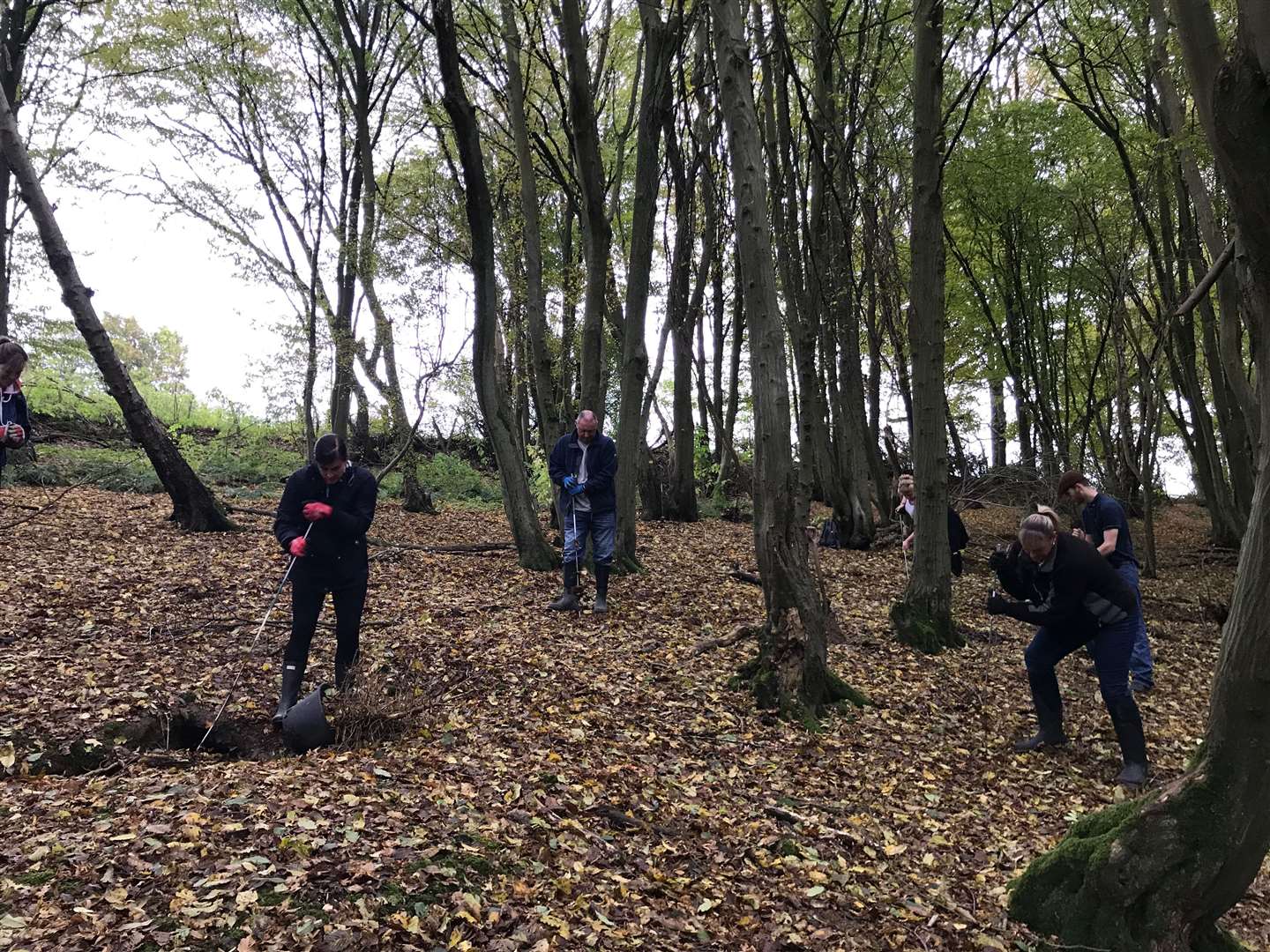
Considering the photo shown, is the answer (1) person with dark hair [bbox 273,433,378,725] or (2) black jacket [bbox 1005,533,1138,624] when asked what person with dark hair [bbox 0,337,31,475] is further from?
(2) black jacket [bbox 1005,533,1138,624]

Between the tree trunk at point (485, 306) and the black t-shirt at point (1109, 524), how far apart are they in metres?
5.60

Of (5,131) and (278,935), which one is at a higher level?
(5,131)

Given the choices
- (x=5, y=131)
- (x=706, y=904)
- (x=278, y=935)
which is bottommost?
(x=706, y=904)

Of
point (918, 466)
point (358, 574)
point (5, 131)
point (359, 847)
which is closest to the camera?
point (359, 847)

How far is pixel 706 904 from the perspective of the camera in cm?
327

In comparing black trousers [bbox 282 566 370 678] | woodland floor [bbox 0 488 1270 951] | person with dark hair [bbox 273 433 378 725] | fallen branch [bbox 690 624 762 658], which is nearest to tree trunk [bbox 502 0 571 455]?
woodland floor [bbox 0 488 1270 951]

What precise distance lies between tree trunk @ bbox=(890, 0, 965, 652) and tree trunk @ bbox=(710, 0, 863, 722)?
204 cm

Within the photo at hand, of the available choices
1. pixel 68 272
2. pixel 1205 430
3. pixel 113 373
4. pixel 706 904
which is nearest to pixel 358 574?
pixel 706 904

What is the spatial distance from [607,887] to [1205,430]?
14.1 meters

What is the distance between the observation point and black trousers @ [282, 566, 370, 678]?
480cm

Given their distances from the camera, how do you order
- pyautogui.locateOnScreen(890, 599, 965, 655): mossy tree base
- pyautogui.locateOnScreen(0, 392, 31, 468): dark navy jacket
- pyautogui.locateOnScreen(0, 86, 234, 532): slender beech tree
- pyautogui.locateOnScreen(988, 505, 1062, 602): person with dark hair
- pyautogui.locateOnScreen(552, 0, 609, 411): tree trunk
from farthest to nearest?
pyautogui.locateOnScreen(0, 86, 234, 532): slender beech tree < pyautogui.locateOnScreen(552, 0, 609, 411): tree trunk < pyautogui.locateOnScreen(890, 599, 965, 655): mossy tree base < pyautogui.locateOnScreen(0, 392, 31, 468): dark navy jacket < pyautogui.locateOnScreen(988, 505, 1062, 602): person with dark hair

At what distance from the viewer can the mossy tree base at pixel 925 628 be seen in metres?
6.90

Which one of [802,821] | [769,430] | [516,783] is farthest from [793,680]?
[516,783]

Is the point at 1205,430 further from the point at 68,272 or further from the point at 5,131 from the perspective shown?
the point at 5,131
